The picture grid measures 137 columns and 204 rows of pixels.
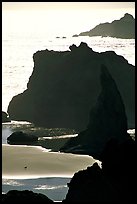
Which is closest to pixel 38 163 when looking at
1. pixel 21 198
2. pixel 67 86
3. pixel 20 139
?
pixel 20 139

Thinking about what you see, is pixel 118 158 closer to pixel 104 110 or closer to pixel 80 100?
pixel 104 110

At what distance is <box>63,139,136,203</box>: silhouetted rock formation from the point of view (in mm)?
13797

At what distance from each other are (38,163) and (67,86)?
48511 millimetres

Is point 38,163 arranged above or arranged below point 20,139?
below

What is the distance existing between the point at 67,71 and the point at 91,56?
5.42 metres

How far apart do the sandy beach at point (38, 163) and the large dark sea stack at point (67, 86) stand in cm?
3370

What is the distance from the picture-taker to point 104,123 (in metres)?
70.0

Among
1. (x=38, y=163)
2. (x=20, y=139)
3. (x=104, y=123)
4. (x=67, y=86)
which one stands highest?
(x=67, y=86)

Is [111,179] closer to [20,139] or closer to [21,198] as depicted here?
[21,198]

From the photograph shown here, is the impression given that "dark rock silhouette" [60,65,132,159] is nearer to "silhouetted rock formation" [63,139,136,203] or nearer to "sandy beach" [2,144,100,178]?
"sandy beach" [2,144,100,178]

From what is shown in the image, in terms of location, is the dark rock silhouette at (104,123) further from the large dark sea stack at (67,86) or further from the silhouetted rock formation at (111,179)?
the silhouetted rock formation at (111,179)

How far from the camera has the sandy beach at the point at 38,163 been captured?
52438 mm

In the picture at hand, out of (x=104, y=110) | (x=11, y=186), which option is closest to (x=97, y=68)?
(x=104, y=110)

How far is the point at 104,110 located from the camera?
68.8 meters
